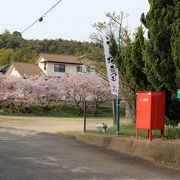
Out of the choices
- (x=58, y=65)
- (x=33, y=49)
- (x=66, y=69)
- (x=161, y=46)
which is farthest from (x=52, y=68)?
(x=161, y=46)

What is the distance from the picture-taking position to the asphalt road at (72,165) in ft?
28.0

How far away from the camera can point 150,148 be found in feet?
36.8

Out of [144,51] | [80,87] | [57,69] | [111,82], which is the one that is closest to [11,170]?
[144,51]

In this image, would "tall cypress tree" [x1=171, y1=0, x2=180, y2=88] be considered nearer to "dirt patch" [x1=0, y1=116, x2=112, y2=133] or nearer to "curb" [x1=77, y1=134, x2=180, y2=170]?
"curb" [x1=77, y1=134, x2=180, y2=170]

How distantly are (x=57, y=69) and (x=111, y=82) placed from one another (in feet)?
156

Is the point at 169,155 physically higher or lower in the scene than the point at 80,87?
lower

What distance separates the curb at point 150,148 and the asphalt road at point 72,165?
335 mm

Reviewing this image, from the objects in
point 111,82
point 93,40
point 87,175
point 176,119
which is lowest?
point 87,175

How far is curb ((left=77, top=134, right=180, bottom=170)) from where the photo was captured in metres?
10.2

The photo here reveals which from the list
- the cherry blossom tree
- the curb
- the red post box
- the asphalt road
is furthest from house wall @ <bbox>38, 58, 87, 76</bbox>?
the red post box

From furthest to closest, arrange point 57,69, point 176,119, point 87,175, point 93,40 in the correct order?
point 57,69 < point 93,40 < point 176,119 < point 87,175

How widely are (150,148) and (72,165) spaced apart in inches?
96.6

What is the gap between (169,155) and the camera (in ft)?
34.0

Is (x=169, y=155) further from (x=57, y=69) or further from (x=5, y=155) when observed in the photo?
(x=57, y=69)
